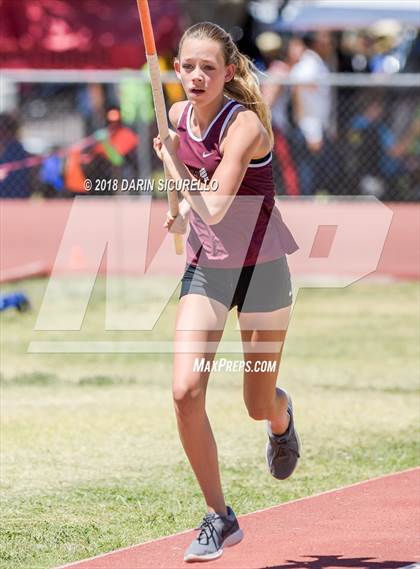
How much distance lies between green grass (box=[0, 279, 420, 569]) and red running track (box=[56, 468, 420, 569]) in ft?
0.80

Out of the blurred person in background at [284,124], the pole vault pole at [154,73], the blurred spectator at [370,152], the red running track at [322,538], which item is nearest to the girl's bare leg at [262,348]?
the red running track at [322,538]

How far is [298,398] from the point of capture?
32.5 feet

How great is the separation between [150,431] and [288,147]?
8.93 meters

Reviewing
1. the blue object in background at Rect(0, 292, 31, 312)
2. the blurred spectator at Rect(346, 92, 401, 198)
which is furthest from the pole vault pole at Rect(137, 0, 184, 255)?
the blurred spectator at Rect(346, 92, 401, 198)

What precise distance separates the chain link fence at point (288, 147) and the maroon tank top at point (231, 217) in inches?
391

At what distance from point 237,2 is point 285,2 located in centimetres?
93

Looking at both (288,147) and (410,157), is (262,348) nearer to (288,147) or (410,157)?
(288,147)

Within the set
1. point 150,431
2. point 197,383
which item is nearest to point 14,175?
point 150,431

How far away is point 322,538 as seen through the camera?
636cm

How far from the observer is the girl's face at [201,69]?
5.66m

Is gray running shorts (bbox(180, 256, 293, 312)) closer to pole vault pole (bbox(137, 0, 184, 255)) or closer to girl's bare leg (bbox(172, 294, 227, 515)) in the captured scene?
girl's bare leg (bbox(172, 294, 227, 515))

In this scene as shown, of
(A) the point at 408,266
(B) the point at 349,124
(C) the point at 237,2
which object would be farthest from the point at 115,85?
(C) the point at 237,2

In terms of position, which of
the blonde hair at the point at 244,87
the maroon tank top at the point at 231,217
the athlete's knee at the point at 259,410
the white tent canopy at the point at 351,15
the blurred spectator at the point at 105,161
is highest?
the blonde hair at the point at 244,87

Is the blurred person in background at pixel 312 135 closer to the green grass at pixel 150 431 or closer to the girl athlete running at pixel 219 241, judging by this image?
the green grass at pixel 150 431
